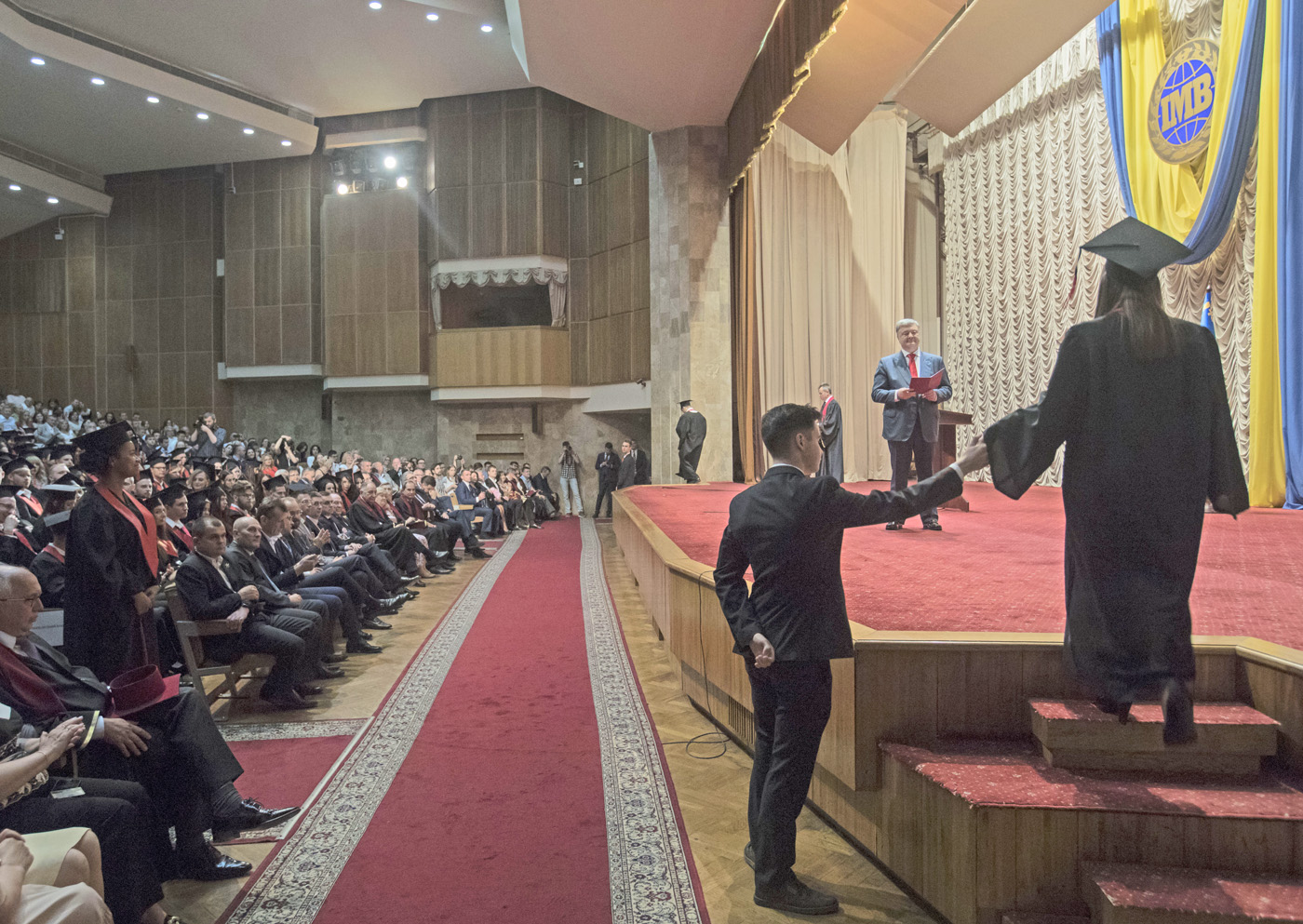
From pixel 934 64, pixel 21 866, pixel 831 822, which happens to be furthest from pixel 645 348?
pixel 21 866

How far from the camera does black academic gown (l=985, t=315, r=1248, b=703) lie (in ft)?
5.80

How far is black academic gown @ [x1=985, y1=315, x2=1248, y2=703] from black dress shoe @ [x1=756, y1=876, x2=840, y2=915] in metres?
0.92

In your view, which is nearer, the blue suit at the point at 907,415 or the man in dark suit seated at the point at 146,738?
the man in dark suit seated at the point at 146,738

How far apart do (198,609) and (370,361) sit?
45.1ft

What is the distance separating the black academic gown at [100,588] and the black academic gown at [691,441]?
24.5 ft

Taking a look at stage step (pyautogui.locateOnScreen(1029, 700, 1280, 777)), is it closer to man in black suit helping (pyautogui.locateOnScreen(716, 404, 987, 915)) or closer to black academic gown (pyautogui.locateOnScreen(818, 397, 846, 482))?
man in black suit helping (pyautogui.locateOnScreen(716, 404, 987, 915))

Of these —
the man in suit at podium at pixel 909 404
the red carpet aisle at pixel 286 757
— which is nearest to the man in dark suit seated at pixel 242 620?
the red carpet aisle at pixel 286 757

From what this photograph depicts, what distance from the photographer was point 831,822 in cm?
280

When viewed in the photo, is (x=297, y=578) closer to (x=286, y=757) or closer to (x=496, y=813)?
(x=286, y=757)

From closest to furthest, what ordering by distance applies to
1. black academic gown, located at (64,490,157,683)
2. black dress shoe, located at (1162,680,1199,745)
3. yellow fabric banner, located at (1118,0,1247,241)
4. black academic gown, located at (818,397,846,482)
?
black dress shoe, located at (1162,680,1199,745), black academic gown, located at (64,490,157,683), yellow fabric banner, located at (1118,0,1247,241), black academic gown, located at (818,397,846,482)

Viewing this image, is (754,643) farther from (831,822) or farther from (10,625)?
(10,625)

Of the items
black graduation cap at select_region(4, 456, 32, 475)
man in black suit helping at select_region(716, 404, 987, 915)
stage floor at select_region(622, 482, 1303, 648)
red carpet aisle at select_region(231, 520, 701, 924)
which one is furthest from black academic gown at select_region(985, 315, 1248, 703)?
black graduation cap at select_region(4, 456, 32, 475)

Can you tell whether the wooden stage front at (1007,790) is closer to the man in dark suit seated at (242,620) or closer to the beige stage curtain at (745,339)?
the man in dark suit seated at (242,620)

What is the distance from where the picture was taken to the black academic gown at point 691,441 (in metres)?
10.4
